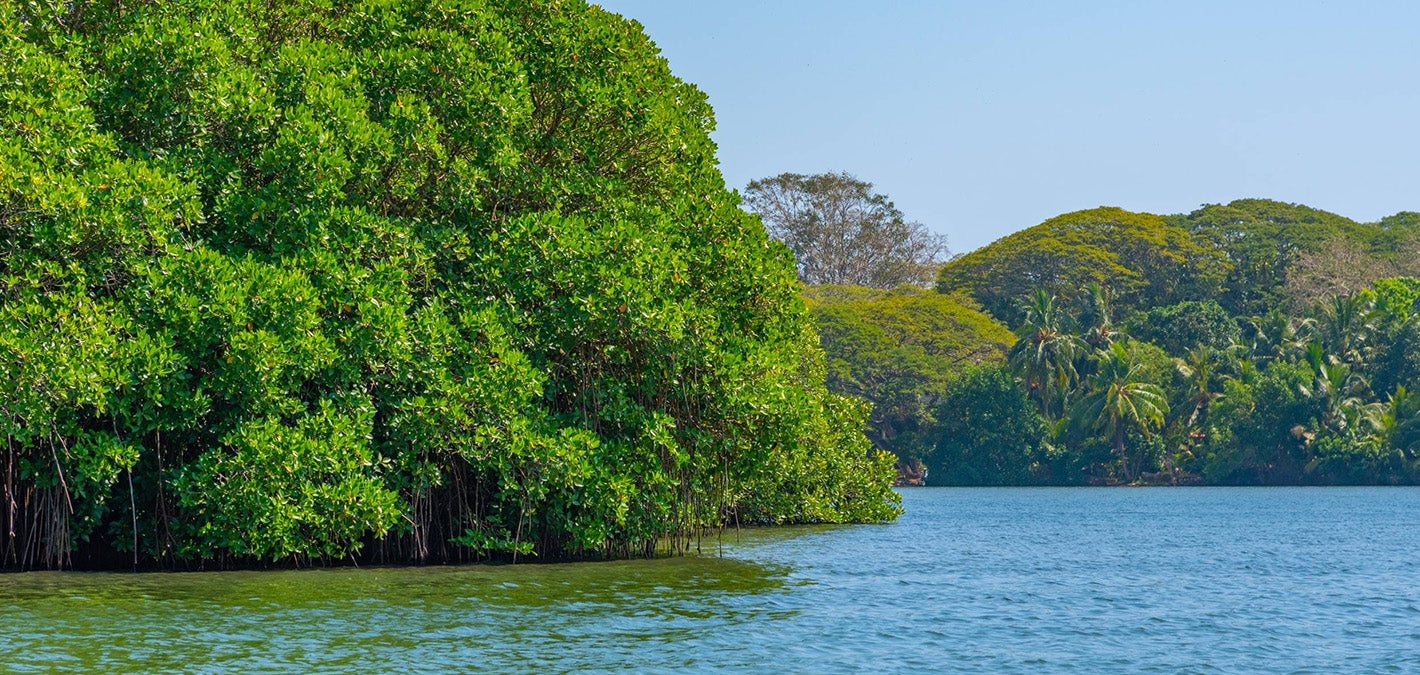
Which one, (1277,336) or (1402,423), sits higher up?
(1277,336)

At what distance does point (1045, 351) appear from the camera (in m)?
72.4

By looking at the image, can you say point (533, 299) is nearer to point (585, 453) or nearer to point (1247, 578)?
point (585, 453)

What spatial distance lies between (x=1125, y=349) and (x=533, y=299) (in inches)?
2148

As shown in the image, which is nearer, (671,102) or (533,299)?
(533,299)

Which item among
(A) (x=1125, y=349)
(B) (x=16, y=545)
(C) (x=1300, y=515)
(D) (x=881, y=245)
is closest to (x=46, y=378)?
→ (B) (x=16, y=545)

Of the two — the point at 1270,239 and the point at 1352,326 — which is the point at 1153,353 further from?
the point at 1270,239

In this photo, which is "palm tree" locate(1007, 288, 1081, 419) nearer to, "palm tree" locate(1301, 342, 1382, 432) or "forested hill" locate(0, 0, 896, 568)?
"palm tree" locate(1301, 342, 1382, 432)

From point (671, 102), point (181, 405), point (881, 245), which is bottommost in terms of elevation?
point (181, 405)

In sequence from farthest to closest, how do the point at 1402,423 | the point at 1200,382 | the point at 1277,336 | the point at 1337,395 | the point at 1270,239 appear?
1. the point at 1270,239
2. the point at 1277,336
3. the point at 1200,382
4. the point at 1337,395
5. the point at 1402,423

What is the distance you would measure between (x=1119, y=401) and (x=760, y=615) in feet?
177

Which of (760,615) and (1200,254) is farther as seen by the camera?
(1200,254)

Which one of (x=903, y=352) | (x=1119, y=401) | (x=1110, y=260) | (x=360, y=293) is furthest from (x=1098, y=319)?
(x=360, y=293)

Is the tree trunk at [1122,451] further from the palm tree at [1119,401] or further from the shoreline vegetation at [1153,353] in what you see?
the shoreline vegetation at [1153,353]

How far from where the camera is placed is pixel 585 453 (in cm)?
2114
